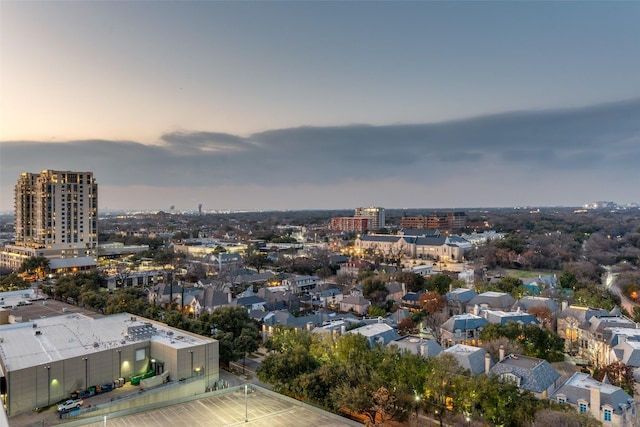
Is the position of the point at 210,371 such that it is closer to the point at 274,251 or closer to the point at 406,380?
the point at 406,380

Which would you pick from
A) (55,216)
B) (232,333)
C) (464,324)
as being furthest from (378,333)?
(55,216)

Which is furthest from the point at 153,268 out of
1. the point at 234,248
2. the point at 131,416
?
the point at 131,416

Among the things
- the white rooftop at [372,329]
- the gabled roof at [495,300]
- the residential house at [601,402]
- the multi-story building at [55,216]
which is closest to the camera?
the residential house at [601,402]

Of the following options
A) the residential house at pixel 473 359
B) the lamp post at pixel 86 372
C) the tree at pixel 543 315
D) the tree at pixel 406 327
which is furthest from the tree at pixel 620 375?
the lamp post at pixel 86 372

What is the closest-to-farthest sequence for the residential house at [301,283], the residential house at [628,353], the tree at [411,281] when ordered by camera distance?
the residential house at [628,353] → the tree at [411,281] → the residential house at [301,283]

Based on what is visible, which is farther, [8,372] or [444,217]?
[444,217]

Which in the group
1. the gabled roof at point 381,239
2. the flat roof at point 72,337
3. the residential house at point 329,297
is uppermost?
the gabled roof at point 381,239

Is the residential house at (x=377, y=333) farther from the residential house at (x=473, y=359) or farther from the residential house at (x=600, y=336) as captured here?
the residential house at (x=600, y=336)
